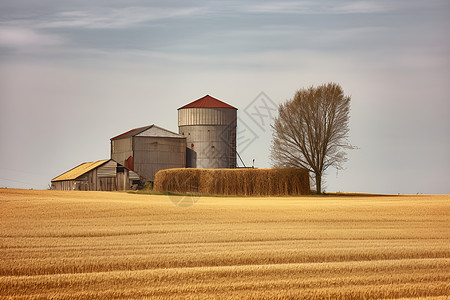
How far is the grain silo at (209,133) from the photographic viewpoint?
54094mm

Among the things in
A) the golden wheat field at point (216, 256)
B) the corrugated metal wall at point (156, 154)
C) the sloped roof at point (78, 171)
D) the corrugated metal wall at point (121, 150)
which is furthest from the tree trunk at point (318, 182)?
the golden wheat field at point (216, 256)

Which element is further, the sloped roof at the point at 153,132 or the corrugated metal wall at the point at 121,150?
the sloped roof at the point at 153,132

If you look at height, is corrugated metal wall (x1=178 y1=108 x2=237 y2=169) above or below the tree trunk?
above

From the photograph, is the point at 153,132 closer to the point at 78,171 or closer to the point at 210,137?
the point at 210,137

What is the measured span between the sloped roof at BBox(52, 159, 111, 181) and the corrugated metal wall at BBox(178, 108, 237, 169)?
27.1ft

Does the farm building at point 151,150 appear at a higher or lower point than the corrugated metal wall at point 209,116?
lower

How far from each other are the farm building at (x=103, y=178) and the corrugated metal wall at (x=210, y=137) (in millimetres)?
6428

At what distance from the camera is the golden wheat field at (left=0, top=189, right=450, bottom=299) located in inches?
417

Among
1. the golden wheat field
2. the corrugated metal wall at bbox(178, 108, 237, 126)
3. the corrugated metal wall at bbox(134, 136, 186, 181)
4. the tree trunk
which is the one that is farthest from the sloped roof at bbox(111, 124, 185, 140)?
the golden wheat field

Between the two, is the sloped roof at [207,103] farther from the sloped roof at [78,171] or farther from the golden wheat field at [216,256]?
the golden wheat field at [216,256]

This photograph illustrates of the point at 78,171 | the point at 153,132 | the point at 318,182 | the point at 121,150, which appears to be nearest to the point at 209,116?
the point at 153,132

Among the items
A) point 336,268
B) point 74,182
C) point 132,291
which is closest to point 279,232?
point 336,268

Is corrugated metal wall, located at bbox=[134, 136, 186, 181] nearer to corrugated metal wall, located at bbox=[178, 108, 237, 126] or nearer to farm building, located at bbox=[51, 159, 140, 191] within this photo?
farm building, located at bbox=[51, 159, 140, 191]

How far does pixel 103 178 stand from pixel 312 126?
18.1 meters
